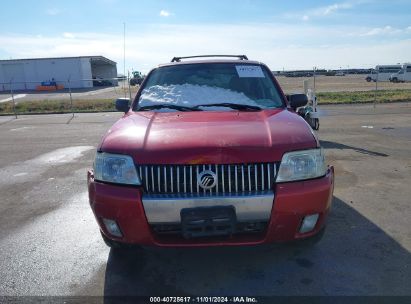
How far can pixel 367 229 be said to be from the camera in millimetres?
3836

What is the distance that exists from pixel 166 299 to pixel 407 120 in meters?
11.2

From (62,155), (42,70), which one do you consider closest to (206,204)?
(62,155)

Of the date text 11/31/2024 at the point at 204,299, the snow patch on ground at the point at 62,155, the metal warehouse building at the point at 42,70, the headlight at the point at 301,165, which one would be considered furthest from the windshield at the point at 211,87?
the metal warehouse building at the point at 42,70

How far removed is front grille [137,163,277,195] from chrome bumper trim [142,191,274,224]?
0.06m

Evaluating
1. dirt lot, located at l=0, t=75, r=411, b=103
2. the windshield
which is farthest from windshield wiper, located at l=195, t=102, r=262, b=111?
dirt lot, located at l=0, t=75, r=411, b=103

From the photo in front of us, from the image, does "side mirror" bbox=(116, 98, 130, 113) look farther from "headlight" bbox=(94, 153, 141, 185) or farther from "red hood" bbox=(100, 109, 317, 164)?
"headlight" bbox=(94, 153, 141, 185)

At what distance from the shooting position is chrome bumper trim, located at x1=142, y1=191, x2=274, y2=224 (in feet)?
8.55

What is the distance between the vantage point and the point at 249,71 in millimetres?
4371

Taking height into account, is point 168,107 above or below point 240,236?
above

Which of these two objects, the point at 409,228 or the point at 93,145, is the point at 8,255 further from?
the point at 93,145

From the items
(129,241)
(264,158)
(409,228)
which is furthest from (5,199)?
(409,228)

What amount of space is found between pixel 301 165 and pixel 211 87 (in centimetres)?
176

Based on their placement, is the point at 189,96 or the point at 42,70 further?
the point at 42,70

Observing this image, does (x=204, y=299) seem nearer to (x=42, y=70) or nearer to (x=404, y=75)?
(x=404, y=75)
